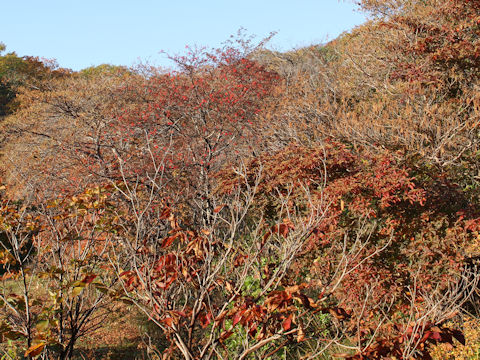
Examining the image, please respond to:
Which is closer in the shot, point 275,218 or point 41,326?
point 41,326

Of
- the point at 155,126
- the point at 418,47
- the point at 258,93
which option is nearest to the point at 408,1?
the point at 418,47

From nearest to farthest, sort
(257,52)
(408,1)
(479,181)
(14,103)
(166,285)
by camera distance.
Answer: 1. (166,285)
2. (479,181)
3. (408,1)
4. (257,52)
5. (14,103)

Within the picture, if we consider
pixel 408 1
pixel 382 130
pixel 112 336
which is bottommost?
pixel 112 336

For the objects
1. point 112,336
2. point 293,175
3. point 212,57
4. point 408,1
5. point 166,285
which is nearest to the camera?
point 166,285

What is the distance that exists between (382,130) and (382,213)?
2655 mm

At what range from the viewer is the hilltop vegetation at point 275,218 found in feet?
10.1

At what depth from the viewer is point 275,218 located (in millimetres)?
9000

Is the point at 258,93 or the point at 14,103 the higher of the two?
the point at 14,103

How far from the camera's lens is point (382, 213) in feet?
23.4

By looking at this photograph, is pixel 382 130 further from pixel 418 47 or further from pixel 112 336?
pixel 112 336

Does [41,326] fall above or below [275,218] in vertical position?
above

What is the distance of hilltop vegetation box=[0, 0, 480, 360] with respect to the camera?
3.08 m

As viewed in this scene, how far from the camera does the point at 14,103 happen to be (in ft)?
82.2

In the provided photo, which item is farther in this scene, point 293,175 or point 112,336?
point 112,336
